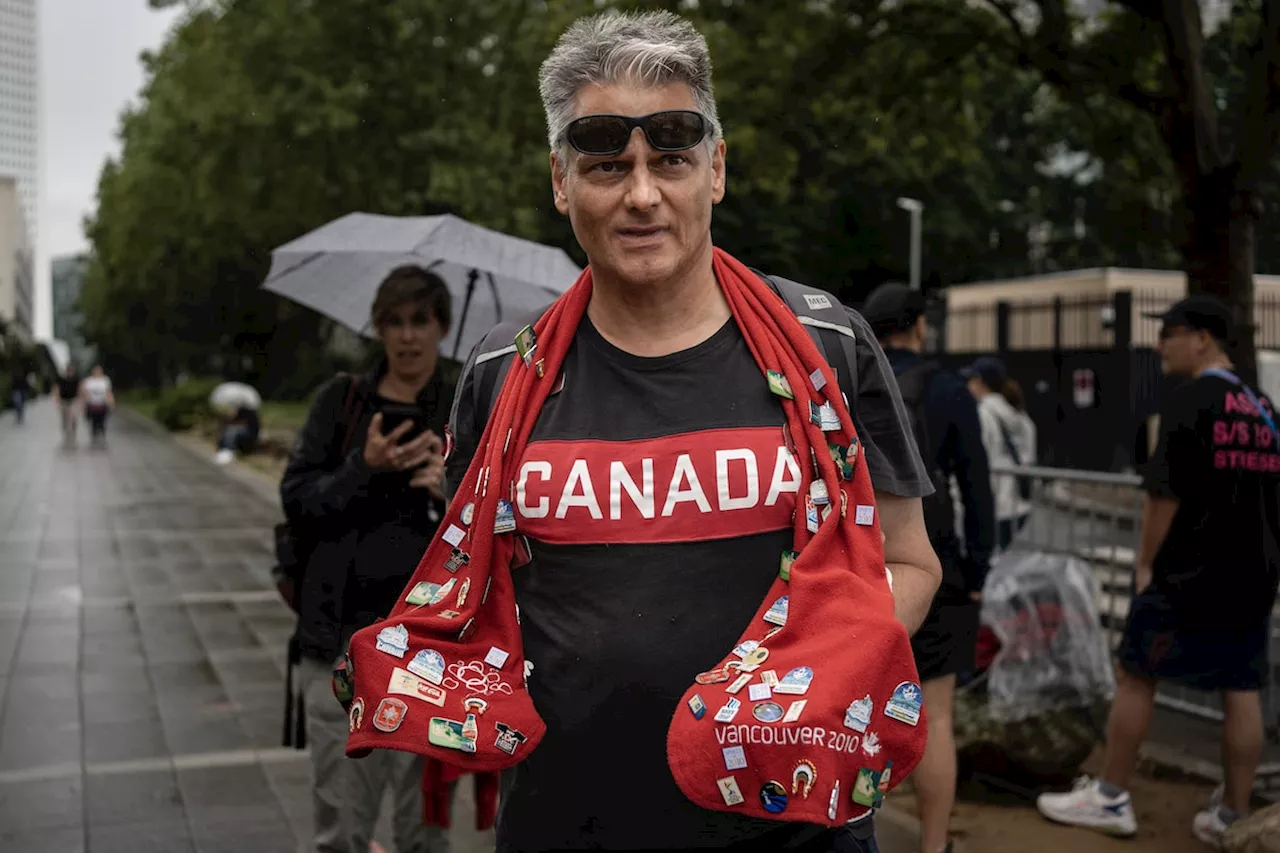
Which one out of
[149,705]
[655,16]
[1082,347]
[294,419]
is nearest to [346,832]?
[655,16]

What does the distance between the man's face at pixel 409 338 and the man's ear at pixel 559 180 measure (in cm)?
171

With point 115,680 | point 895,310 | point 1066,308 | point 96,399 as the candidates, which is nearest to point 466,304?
point 895,310

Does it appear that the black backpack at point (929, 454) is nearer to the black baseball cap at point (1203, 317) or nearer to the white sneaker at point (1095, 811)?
the black baseball cap at point (1203, 317)

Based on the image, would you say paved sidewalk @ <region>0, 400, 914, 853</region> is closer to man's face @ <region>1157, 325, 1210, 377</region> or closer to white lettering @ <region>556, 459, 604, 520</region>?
man's face @ <region>1157, 325, 1210, 377</region>

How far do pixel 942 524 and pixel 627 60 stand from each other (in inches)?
104

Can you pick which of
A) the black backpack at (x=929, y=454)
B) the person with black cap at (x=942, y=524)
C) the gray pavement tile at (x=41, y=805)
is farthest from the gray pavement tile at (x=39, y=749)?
the black backpack at (x=929, y=454)

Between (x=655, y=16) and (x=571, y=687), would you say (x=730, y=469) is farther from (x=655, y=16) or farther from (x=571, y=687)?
(x=655, y=16)

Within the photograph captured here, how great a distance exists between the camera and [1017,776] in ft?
16.7

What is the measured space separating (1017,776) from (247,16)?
61.0ft

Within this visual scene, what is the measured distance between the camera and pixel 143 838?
4.60 metres

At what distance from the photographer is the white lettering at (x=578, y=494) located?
1816mm

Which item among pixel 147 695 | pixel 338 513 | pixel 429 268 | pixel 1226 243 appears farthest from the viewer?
pixel 1226 243

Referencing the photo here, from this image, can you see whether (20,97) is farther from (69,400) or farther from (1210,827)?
(1210,827)

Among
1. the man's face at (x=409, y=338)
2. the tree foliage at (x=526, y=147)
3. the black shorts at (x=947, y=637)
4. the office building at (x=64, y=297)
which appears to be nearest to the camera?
the man's face at (x=409, y=338)
